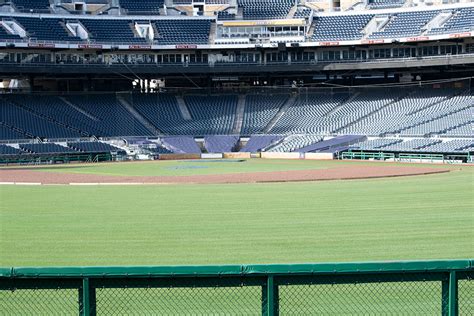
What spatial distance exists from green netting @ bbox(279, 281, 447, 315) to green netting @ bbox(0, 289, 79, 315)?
3377 millimetres

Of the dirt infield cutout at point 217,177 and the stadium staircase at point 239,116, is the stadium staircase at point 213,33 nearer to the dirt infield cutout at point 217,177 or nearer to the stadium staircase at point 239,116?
the stadium staircase at point 239,116

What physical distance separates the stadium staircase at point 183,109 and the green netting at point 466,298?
242ft

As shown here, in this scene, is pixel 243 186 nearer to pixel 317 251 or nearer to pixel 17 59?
pixel 317 251

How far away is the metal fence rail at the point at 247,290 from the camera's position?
896 centimetres

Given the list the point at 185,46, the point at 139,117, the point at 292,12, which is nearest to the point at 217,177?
the point at 139,117

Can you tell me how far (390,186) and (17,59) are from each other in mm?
54493

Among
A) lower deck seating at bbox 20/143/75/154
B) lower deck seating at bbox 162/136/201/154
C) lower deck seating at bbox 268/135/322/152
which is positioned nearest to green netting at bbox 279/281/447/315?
lower deck seating at bbox 20/143/75/154

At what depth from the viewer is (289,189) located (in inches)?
1540

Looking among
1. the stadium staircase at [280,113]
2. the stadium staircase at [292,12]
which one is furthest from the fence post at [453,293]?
the stadium staircase at [292,12]

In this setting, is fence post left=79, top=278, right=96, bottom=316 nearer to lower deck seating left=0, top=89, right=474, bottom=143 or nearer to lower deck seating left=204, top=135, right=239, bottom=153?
lower deck seating left=0, top=89, right=474, bottom=143

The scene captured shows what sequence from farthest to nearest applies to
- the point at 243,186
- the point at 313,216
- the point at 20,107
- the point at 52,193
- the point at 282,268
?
1. the point at 20,107
2. the point at 243,186
3. the point at 52,193
4. the point at 313,216
5. the point at 282,268

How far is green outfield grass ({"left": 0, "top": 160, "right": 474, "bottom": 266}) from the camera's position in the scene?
18.4m

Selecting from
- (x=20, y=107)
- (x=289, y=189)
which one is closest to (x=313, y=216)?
(x=289, y=189)

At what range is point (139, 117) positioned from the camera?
8656cm
